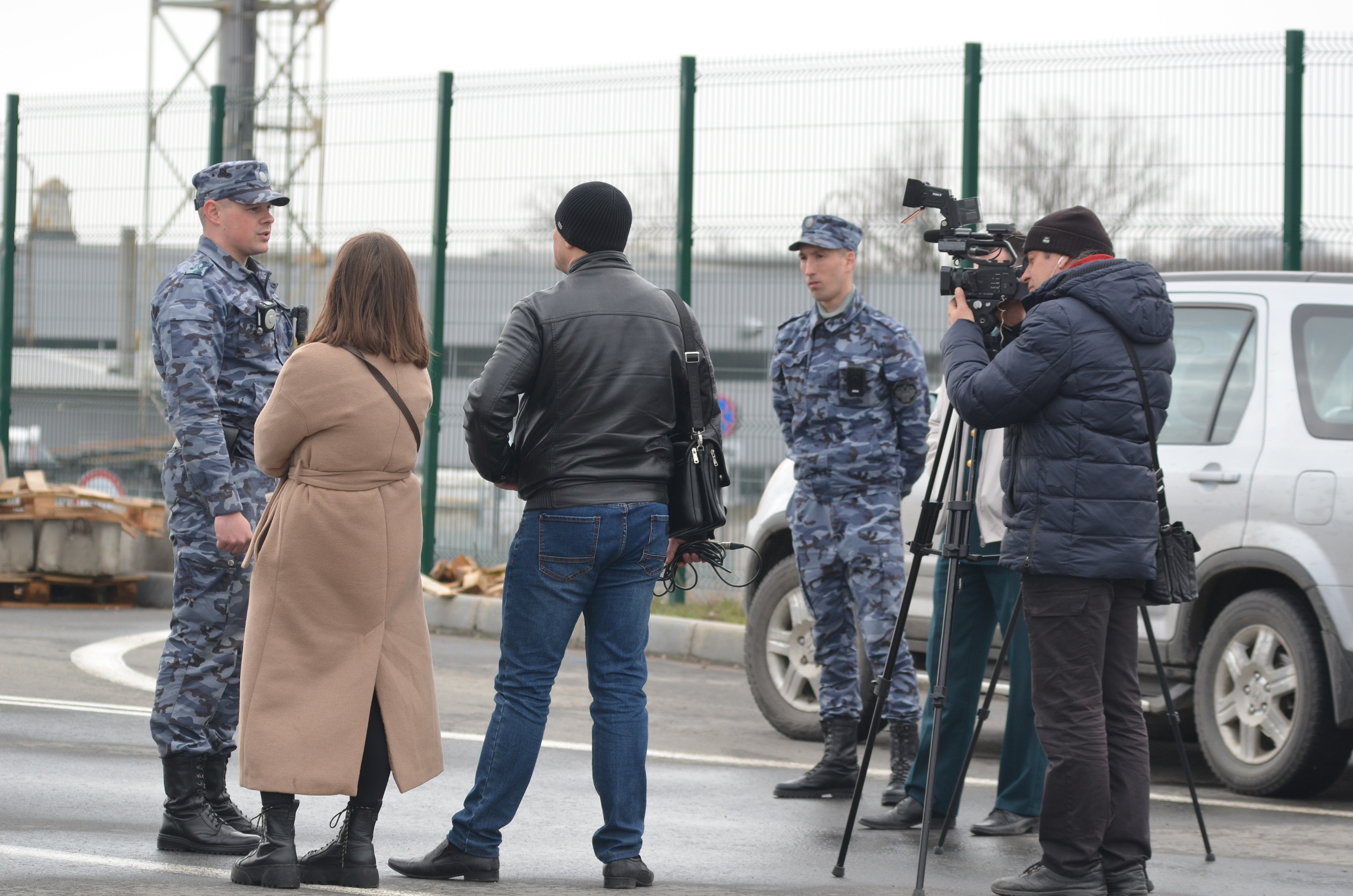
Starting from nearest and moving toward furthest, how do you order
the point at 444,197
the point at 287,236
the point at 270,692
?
the point at 270,692 < the point at 444,197 < the point at 287,236

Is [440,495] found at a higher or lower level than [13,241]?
lower

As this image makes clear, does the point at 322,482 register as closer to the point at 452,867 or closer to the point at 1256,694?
the point at 452,867

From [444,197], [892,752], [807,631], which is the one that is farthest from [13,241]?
[892,752]

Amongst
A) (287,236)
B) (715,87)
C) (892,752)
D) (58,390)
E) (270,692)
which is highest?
(715,87)

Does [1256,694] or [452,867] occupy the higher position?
[1256,694]

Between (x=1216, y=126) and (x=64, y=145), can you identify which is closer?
(x=1216, y=126)

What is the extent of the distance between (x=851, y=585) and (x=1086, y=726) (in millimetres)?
1879

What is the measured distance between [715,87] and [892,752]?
22.3 feet

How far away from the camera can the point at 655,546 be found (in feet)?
16.9

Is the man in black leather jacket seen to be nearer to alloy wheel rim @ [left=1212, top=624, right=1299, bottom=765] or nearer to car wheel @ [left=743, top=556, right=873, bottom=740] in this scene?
alloy wheel rim @ [left=1212, top=624, right=1299, bottom=765]

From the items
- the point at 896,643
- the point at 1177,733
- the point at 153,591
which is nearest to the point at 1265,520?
the point at 1177,733

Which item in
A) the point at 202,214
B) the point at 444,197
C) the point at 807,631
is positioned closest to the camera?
the point at 202,214

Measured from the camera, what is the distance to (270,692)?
4.82 m

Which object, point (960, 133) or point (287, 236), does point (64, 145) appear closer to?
point (287, 236)
